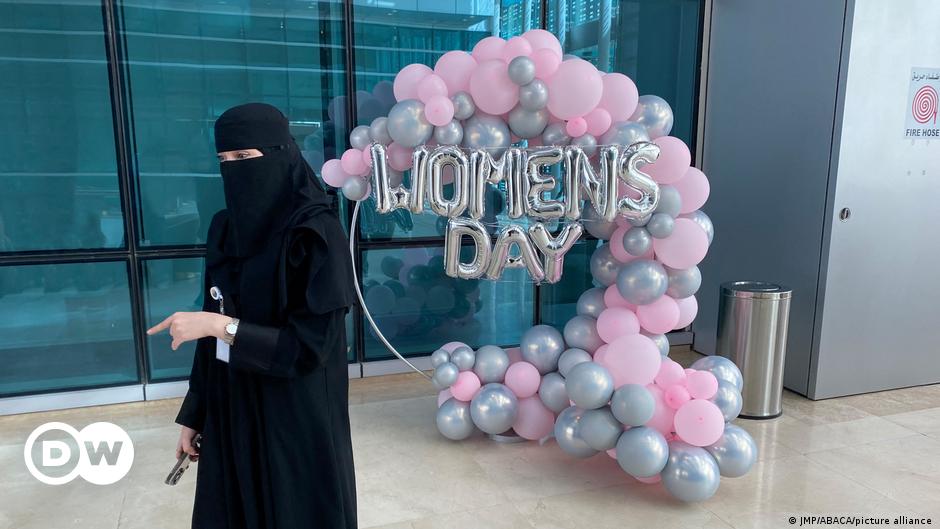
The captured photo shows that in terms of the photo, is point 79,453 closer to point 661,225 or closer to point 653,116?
point 661,225

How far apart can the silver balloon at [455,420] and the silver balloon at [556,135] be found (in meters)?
1.39

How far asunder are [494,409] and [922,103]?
3166 mm

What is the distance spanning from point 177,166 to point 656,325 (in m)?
2.96

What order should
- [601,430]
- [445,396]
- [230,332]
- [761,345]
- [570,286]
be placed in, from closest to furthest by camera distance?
[230,332] → [601,430] → [445,396] → [761,345] → [570,286]

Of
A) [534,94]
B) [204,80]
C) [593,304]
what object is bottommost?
[593,304]

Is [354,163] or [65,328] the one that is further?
[65,328]

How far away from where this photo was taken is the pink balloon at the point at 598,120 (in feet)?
9.68

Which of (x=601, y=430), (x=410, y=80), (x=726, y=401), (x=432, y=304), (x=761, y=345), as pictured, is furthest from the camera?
(x=432, y=304)

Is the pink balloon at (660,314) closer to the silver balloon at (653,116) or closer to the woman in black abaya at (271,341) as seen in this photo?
the silver balloon at (653,116)

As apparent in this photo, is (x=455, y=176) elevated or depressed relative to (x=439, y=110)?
depressed

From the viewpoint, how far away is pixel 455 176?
9.74 feet

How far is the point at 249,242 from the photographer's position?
4.70 feet

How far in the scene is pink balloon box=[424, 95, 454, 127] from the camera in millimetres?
2891

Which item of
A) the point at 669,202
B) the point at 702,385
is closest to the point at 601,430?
the point at 702,385
